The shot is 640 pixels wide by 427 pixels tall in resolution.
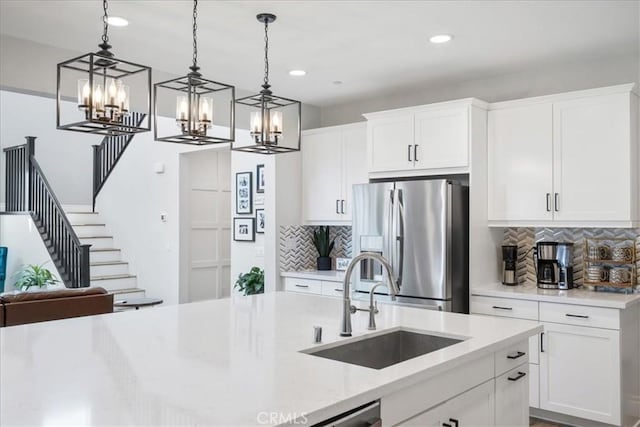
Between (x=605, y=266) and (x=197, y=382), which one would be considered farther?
(x=605, y=266)

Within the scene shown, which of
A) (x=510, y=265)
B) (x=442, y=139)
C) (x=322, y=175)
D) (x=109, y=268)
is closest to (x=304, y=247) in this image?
(x=322, y=175)

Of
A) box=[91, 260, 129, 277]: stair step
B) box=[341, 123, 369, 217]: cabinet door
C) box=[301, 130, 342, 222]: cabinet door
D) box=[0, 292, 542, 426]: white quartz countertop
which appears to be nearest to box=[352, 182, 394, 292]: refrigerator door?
box=[341, 123, 369, 217]: cabinet door

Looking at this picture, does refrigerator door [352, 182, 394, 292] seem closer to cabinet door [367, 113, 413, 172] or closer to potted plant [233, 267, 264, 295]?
cabinet door [367, 113, 413, 172]

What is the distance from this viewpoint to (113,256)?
8.23 m

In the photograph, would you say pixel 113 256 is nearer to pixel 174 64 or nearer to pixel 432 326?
pixel 174 64

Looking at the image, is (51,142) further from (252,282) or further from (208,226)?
(252,282)

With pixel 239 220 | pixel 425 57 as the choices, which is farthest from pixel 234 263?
pixel 425 57

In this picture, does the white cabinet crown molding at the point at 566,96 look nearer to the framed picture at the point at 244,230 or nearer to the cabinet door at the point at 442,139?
the cabinet door at the point at 442,139

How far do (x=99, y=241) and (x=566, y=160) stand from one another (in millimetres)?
6792

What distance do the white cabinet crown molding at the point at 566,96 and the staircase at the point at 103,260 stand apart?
5632mm

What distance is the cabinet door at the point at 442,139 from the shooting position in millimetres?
4293

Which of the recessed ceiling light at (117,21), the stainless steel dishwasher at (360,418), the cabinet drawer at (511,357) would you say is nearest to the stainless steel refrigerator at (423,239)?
the cabinet drawer at (511,357)

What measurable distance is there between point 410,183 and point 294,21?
1.58 meters

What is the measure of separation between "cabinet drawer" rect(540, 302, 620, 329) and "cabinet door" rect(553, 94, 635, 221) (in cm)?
65
